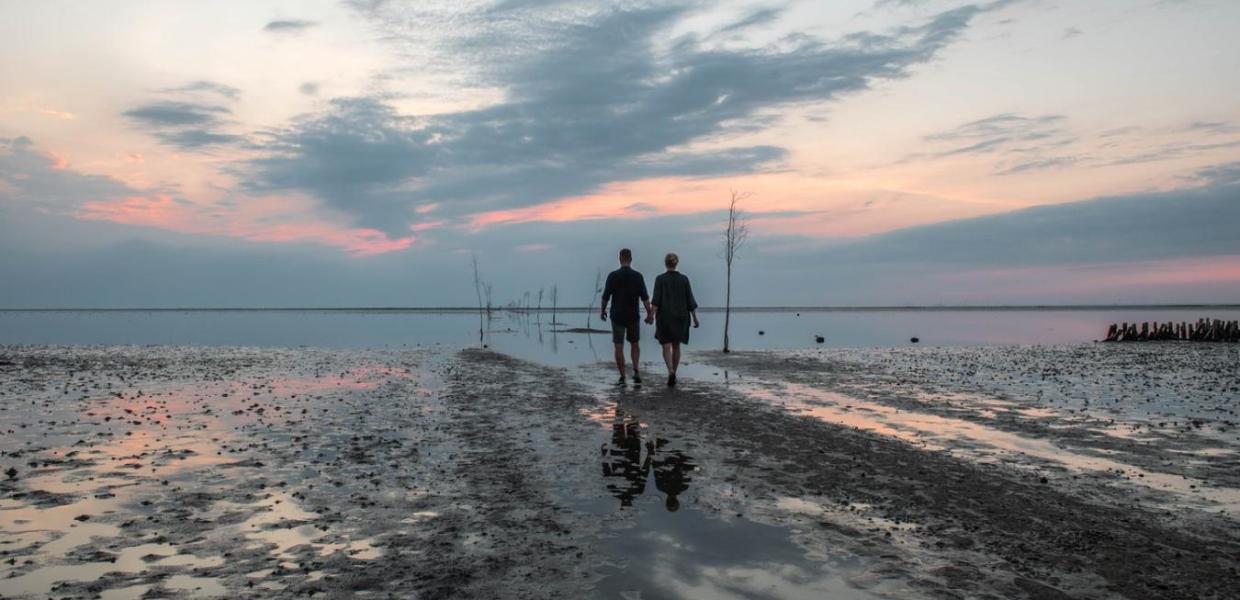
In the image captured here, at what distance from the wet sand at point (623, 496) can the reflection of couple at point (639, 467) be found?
58mm

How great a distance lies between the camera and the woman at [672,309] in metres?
17.0

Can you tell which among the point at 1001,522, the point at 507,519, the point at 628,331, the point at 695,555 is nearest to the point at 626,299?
the point at 628,331

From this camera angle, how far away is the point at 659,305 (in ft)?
56.1

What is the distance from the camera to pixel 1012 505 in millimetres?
6688

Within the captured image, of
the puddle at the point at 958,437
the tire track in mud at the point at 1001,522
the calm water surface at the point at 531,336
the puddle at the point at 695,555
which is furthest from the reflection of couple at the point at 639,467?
the calm water surface at the point at 531,336

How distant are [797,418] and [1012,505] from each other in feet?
18.7

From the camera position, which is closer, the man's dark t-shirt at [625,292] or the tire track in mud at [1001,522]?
the tire track in mud at [1001,522]

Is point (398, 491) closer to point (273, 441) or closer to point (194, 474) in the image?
point (194, 474)

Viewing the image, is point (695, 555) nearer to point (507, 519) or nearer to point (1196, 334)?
point (507, 519)

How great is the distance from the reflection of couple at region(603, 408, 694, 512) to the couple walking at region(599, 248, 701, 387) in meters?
A: 6.23

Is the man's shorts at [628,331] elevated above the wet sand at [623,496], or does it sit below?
above

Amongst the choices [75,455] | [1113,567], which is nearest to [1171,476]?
[1113,567]

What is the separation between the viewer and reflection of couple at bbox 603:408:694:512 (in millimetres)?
7305

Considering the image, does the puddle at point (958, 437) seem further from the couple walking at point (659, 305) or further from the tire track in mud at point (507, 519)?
the tire track in mud at point (507, 519)
